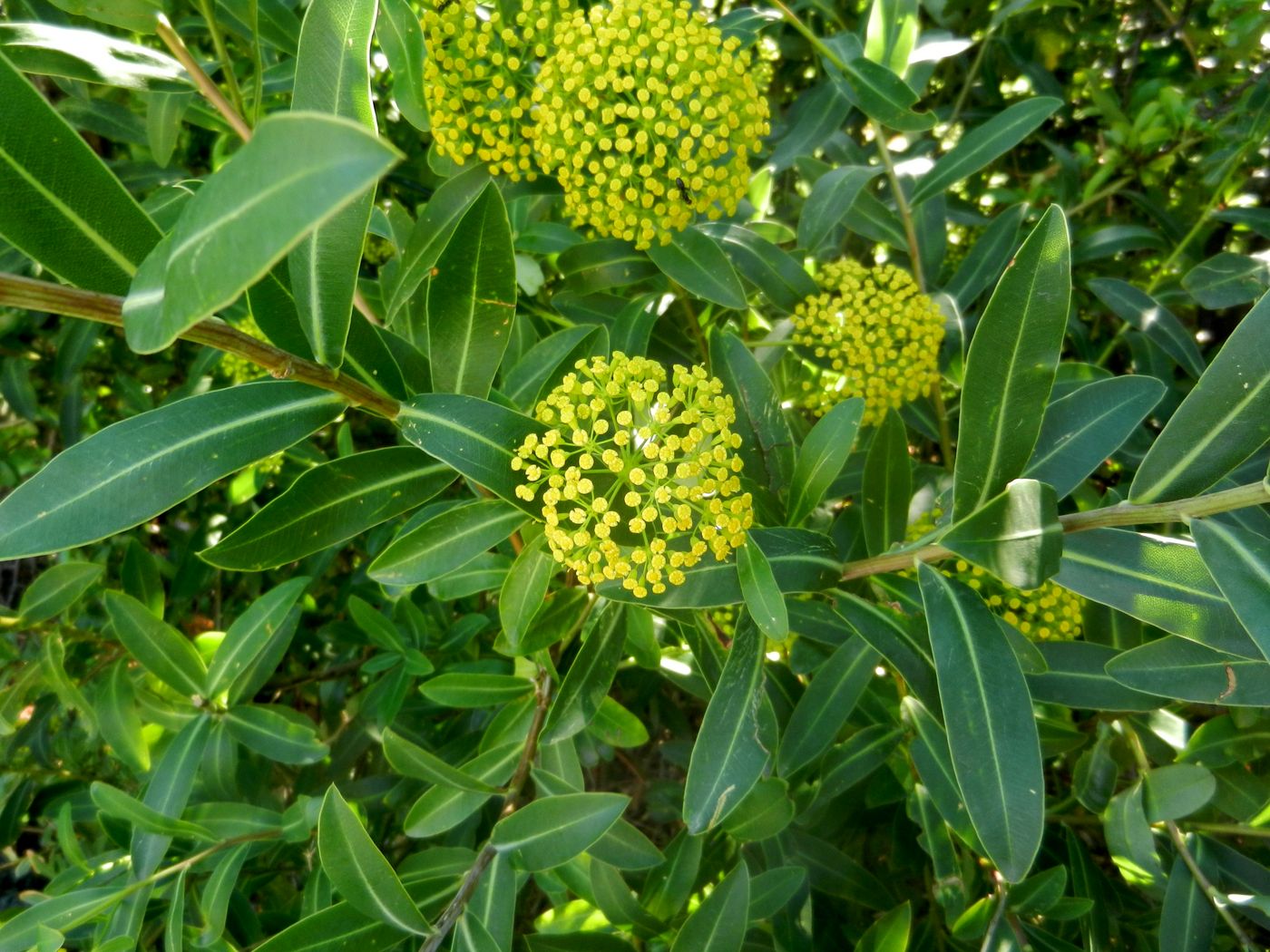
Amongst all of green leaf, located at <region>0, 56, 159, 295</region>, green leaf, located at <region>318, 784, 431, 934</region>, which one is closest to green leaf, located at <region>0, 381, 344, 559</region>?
green leaf, located at <region>0, 56, 159, 295</region>

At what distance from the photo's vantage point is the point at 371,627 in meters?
2.01

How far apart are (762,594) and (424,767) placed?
2.25 ft

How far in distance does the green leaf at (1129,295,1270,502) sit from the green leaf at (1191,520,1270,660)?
0.07 metres

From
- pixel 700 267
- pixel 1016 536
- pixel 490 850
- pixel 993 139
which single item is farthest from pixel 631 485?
pixel 993 139

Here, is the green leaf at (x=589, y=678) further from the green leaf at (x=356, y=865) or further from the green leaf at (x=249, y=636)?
the green leaf at (x=249, y=636)

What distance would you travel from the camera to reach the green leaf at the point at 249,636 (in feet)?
6.04

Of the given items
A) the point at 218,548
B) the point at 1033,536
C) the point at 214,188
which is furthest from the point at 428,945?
the point at 214,188

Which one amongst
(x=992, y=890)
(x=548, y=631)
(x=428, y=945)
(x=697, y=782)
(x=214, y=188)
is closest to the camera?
(x=214, y=188)

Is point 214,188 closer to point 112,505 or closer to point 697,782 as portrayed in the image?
point 112,505

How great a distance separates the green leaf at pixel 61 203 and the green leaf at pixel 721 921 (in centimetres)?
121

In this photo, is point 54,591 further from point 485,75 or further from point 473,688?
point 485,75

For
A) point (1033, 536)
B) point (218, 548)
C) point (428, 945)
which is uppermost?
point (1033, 536)

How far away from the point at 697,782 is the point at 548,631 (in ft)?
1.26

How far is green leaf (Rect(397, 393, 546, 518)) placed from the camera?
114 centimetres
